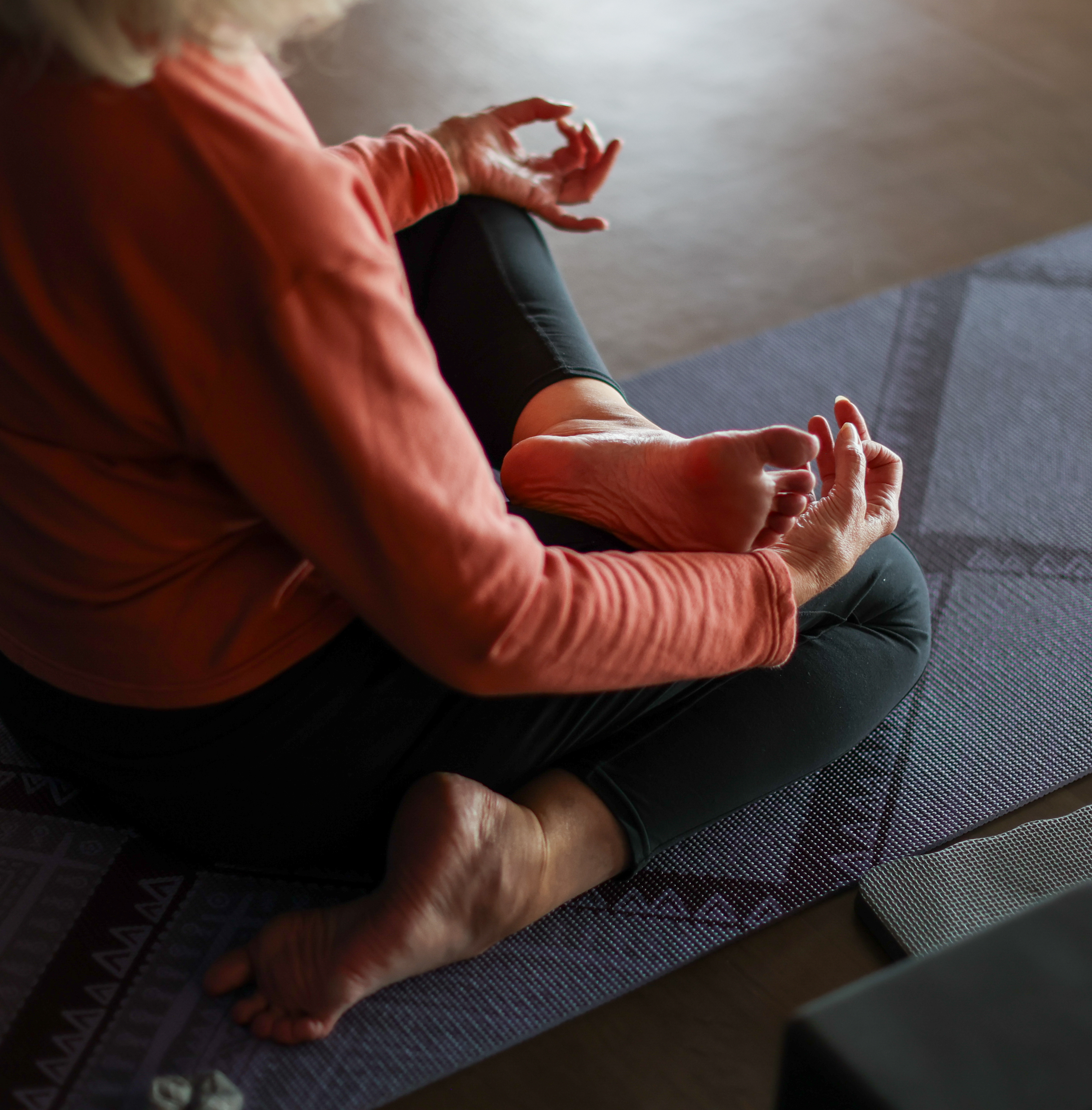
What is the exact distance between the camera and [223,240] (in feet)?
1.95

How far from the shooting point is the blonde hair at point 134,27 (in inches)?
22.1

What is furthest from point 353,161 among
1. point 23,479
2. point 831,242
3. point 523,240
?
point 831,242

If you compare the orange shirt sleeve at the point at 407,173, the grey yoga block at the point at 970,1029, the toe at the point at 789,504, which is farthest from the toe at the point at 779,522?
the orange shirt sleeve at the point at 407,173

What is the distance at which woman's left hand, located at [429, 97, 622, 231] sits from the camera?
4.10ft

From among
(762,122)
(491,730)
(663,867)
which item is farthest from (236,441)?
(762,122)

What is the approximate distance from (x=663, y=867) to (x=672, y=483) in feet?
1.23

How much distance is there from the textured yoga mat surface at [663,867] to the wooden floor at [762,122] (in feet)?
0.45

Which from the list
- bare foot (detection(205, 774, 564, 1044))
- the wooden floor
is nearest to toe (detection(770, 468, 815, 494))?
bare foot (detection(205, 774, 564, 1044))

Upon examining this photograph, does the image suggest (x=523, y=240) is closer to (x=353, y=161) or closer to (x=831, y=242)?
(x=353, y=161)

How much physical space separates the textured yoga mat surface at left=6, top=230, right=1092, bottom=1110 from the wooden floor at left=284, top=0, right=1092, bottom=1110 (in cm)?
14

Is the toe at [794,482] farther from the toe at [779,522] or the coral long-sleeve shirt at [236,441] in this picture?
the coral long-sleeve shirt at [236,441]

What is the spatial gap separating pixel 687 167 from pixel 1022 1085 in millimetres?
1916

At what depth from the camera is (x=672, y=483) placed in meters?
0.94

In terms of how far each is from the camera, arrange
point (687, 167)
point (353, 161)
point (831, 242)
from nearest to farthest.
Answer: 1. point (353, 161)
2. point (831, 242)
3. point (687, 167)
